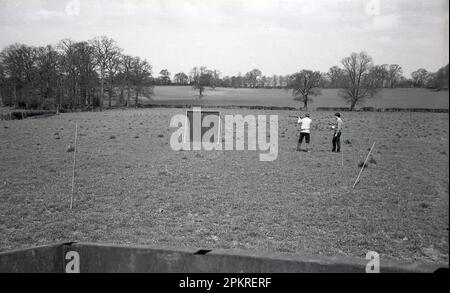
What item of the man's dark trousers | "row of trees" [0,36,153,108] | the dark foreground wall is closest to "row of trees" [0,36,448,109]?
"row of trees" [0,36,153,108]

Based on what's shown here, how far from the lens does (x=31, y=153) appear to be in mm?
17500

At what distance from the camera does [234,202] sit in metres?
9.52

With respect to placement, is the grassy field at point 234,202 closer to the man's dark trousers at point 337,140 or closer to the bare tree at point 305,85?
the man's dark trousers at point 337,140

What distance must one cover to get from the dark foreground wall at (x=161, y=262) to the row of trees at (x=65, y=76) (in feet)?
207

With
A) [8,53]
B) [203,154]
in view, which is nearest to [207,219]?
[203,154]

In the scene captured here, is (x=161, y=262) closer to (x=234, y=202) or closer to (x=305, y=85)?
(x=234, y=202)

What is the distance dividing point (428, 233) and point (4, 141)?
2172 centimetres

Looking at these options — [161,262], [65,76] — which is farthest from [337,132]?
[65,76]

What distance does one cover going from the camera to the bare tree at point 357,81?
74.2m

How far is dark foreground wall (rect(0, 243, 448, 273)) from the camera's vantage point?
10.4ft

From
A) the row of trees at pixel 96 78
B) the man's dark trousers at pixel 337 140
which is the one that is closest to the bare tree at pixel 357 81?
the row of trees at pixel 96 78

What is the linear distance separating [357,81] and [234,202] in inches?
2923
